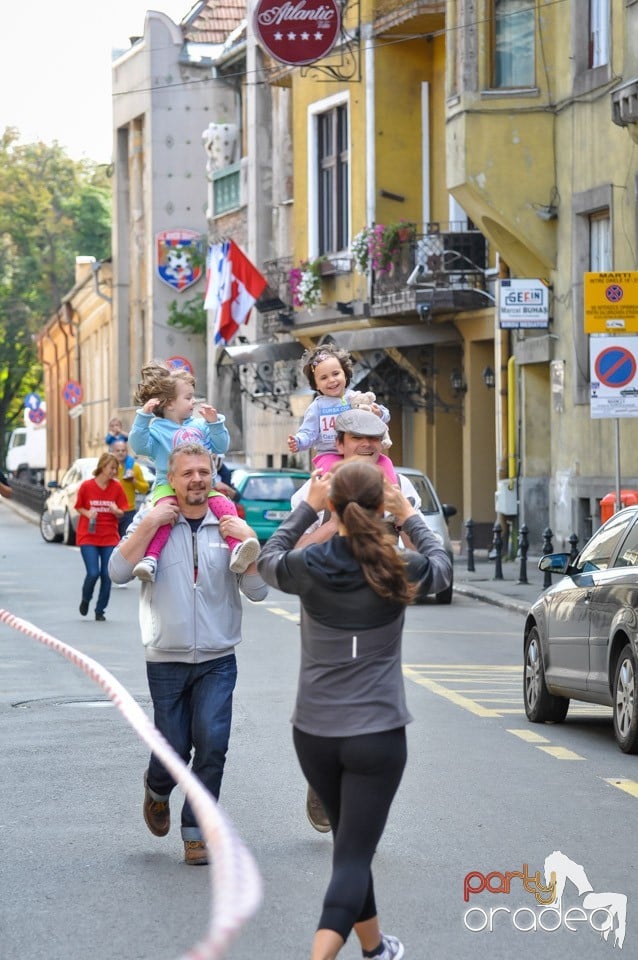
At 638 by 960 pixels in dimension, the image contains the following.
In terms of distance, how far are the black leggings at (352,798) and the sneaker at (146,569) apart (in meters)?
2.02

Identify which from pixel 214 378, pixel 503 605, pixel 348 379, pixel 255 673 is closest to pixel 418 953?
pixel 348 379

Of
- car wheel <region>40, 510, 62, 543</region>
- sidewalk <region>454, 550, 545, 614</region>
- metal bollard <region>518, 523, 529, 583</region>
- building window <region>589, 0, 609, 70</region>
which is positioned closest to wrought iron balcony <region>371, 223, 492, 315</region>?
sidewalk <region>454, 550, 545, 614</region>

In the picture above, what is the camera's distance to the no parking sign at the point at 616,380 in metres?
19.8

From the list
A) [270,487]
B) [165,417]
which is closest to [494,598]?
[270,487]

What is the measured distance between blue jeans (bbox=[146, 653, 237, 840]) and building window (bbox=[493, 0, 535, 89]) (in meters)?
21.0

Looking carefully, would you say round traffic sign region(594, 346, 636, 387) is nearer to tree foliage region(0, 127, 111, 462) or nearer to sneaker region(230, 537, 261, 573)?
sneaker region(230, 537, 261, 573)

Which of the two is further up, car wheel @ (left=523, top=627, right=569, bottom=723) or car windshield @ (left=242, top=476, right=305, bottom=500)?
car windshield @ (left=242, top=476, right=305, bottom=500)

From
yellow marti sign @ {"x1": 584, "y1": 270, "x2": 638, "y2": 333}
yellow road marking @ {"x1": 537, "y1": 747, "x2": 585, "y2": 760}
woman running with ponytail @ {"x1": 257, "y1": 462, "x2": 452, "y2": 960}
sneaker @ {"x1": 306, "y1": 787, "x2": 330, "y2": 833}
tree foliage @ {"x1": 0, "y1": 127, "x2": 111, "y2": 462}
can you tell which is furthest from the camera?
tree foliage @ {"x1": 0, "y1": 127, "x2": 111, "y2": 462}

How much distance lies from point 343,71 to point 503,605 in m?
15.7

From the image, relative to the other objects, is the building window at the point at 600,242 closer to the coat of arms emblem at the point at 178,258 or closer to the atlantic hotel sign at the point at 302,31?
the atlantic hotel sign at the point at 302,31

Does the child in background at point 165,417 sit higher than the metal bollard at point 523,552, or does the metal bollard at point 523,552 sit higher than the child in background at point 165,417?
the child in background at point 165,417

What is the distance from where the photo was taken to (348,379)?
8945mm

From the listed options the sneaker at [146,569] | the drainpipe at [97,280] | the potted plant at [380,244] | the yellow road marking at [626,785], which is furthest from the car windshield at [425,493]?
the drainpipe at [97,280]

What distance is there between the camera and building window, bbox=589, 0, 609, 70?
2628 cm
